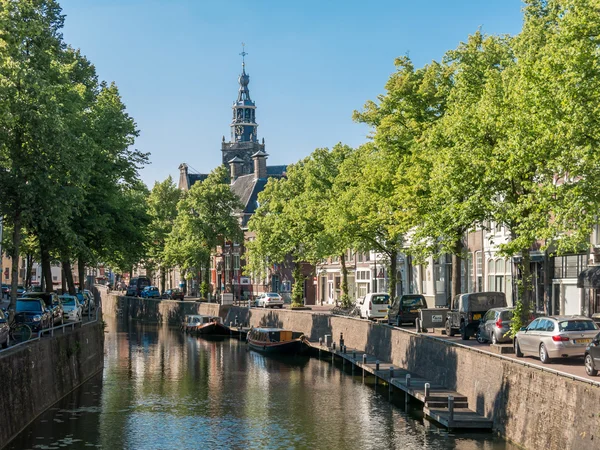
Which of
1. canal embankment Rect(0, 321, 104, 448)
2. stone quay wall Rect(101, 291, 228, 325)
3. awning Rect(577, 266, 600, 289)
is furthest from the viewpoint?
stone quay wall Rect(101, 291, 228, 325)

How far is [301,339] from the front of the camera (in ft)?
218

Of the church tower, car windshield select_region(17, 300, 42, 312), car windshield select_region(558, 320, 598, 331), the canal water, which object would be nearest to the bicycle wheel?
the canal water

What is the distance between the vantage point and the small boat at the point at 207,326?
8488cm

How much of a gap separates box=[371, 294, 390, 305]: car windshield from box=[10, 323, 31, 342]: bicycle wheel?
1105 inches

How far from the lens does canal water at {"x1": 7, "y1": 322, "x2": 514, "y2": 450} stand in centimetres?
3269

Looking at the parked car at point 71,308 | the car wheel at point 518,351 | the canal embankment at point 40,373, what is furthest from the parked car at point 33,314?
the car wheel at point 518,351

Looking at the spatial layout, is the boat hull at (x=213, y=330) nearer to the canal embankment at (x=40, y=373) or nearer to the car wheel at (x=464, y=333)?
the canal embankment at (x=40, y=373)

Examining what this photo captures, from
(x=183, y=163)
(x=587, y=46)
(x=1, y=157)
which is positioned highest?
(x=183, y=163)

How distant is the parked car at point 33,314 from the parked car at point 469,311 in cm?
1903

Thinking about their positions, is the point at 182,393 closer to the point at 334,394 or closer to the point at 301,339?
the point at 334,394

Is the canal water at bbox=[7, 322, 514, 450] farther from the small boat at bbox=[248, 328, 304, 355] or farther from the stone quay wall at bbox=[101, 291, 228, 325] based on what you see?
the stone quay wall at bbox=[101, 291, 228, 325]

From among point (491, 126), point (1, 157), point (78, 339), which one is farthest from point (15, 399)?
point (491, 126)

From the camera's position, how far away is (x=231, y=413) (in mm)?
39625

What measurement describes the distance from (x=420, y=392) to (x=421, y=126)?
67.7 ft
